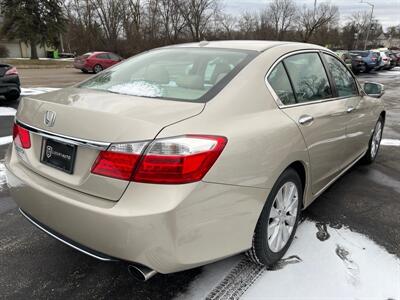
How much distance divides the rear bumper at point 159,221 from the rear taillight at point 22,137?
37cm

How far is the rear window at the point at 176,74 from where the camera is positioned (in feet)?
8.04

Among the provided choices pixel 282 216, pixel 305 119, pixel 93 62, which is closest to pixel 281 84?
pixel 305 119

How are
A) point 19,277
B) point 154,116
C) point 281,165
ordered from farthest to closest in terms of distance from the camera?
point 19,277 < point 281,165 < point 154,116

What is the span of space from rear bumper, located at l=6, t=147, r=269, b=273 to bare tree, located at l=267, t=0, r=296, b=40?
70874mm

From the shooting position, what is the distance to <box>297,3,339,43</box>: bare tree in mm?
67875

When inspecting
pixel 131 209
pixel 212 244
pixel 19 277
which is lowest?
pixel 19 277

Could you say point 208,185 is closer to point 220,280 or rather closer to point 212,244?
point 212,244

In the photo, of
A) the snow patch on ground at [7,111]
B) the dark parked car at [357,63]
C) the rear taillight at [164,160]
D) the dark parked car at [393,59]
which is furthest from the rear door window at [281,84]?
the dark parked car at [393,59]

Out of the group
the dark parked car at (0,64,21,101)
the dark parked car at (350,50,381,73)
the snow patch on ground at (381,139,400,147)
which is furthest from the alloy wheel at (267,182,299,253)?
the dark parked car at (350,50,381,73)

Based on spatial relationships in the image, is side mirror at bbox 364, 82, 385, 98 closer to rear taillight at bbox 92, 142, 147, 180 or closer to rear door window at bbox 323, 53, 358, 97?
rear door window at bbox 323, 53, 358, 97

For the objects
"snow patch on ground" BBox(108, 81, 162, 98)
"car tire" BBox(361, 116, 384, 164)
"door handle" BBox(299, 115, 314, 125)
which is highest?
"snow patch on ground" BBox(108, 81, 162, 98)

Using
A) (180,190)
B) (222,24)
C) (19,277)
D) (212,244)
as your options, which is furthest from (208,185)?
(222,24)

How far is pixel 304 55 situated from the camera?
3.23 meters

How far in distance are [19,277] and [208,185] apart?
1.61 meters
